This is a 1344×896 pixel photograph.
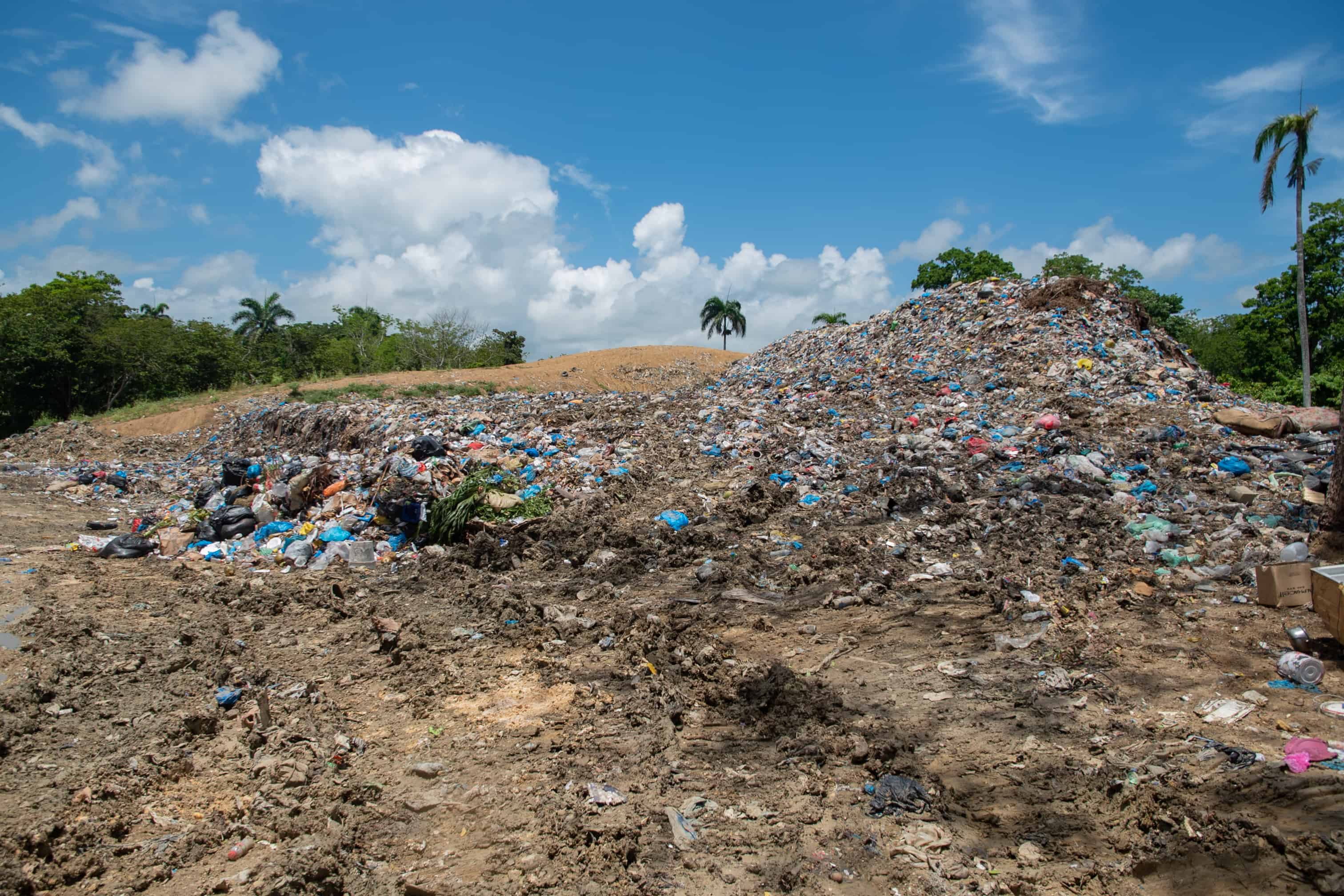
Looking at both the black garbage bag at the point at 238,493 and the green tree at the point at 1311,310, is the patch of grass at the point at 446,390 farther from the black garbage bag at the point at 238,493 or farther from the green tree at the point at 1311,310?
the green tree at the point at 1311,310

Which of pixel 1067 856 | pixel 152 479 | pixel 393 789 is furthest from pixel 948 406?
pixel 152 479

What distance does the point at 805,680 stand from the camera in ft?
10.9

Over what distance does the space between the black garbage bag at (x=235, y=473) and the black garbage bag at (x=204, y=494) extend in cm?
15

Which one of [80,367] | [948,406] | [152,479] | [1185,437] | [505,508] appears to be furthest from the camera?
[80,367]

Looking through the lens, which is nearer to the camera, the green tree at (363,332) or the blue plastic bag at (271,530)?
the blue plastic bag at (271,530)

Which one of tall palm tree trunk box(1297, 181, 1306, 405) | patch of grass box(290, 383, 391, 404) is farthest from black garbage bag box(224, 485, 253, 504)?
tall palm tree trunk box(1297, 181, 1306, 405)

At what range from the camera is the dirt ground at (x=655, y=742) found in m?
2.12

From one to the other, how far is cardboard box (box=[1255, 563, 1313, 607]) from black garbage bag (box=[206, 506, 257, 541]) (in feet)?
25.2

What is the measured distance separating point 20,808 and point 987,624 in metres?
4.43

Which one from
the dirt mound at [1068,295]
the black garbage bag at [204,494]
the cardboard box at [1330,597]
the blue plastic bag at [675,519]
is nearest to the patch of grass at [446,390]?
the black garbage bag at [204,494]

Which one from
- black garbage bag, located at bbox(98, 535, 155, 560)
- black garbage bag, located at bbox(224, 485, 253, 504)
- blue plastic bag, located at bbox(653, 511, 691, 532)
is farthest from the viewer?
black garbage bag, located at bbox(224, 485, 253, 504)

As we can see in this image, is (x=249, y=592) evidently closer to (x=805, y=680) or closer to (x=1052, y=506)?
(x=805, y=680)

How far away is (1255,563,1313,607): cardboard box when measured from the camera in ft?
11.3

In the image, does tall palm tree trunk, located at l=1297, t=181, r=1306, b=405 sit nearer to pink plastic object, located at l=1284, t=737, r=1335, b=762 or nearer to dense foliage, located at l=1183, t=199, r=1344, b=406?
dense foliage, located at l=1183, t=199, r=1344, b=406
